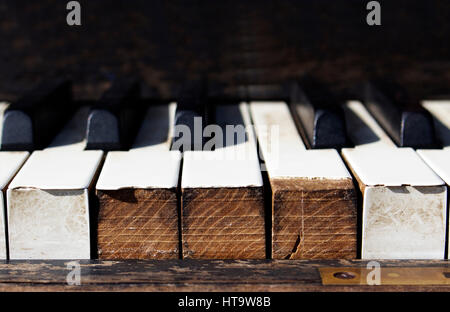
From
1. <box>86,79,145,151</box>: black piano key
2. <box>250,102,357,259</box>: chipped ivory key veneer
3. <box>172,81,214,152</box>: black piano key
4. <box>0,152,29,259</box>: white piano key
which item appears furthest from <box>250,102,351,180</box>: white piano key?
<box>0,152,29,259</box>: white piano key

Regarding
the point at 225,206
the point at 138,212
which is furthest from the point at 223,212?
the point at 138,212

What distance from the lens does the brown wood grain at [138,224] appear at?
87cm

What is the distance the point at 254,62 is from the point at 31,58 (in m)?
0.51

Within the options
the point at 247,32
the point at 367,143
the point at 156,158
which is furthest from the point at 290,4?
the point at 156,158

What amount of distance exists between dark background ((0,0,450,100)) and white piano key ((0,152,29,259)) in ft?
1.37

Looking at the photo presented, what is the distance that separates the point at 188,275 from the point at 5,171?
1.11 feet

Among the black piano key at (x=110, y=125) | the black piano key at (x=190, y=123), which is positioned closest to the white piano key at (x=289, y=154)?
the black piano key at (x=190, y=123)

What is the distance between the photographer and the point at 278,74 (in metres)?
1.42

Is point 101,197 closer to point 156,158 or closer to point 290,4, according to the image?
point 156,158

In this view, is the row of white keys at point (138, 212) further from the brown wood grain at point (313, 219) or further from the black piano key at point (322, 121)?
the black piano key at point (322, 121)

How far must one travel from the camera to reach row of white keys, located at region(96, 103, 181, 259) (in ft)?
2.84

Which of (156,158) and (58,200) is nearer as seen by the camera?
(58,200)

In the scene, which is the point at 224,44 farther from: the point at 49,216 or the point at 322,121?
the point at 49,216

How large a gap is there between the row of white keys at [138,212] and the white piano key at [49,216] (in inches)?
1.1
